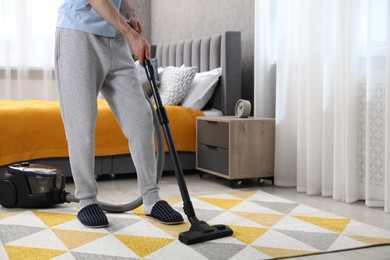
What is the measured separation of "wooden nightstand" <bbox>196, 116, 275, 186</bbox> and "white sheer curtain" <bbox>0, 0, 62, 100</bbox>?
2.82 meters

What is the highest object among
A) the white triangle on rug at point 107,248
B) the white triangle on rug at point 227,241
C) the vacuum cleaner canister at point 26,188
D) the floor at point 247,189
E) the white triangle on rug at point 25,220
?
the vacuum cleaner canister at point 26,188

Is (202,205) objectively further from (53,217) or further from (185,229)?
(53,217)

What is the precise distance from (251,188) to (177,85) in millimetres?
1073

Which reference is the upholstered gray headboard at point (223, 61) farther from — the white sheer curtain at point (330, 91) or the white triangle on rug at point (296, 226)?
the white triangle on rug at point (296, 226)

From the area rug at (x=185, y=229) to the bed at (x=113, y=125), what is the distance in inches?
30.7

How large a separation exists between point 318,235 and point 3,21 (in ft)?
14.7

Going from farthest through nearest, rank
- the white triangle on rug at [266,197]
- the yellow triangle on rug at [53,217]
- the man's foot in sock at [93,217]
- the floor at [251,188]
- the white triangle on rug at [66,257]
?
the white triangle on rug at [266,197] → the yellow triangle on rug at [53,217] → the man's foot in sock at [93,217] → the floor at [251,188] → the white triangle on rug at [66,257]

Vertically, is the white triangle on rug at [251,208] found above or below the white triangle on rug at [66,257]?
below

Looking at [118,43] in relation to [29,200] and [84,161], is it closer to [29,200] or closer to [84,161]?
[84,161]

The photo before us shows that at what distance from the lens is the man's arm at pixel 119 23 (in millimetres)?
2217

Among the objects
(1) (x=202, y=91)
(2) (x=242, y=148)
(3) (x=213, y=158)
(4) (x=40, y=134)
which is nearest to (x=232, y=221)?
(2) (x=242, y=148)

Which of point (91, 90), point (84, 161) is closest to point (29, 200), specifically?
point (84, 161)

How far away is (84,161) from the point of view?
2.35 metres

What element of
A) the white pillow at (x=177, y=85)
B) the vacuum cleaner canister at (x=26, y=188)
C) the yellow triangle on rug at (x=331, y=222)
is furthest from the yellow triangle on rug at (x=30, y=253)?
the white pillow at (x=177, y=85)
